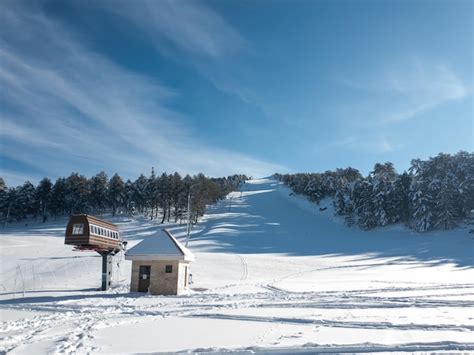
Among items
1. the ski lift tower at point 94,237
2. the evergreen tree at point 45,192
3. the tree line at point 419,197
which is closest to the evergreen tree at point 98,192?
the evergreen tree at point 45,192

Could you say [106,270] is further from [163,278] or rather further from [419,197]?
[419,197]

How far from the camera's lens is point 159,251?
82.8 ft

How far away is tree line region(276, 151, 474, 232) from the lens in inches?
2274

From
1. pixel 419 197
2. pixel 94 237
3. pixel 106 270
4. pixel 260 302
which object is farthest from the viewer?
pixel 419 197

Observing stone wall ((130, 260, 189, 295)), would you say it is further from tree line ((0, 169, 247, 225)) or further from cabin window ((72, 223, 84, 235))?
tree line ((0, 169, 247, 225))

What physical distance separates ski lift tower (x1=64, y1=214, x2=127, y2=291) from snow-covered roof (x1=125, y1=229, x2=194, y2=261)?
2.03m

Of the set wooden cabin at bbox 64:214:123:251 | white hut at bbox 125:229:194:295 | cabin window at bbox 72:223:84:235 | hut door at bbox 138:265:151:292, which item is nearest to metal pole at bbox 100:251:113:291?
wooden cabin at bbox 64:214:123:251

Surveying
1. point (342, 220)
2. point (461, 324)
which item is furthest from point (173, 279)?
point (342, 220)

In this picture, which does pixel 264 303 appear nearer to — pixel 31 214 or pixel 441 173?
pixel 441 173

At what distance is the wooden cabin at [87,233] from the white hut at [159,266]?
6.75 ft

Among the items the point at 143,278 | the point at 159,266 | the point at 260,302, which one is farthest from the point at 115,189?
the point at 260,302

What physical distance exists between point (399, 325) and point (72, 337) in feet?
32.0

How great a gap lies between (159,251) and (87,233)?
447 cm

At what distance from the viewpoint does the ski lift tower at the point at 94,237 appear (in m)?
25.0
